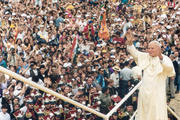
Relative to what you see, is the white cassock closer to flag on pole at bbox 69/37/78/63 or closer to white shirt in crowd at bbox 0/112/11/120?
white shirt in crowd at bbox 0/112/11/120

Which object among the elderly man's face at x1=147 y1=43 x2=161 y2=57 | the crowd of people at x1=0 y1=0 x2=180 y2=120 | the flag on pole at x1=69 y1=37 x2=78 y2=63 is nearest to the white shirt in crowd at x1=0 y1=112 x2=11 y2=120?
the crowd of people at x1=0 y1=0 x2=180 y2=120

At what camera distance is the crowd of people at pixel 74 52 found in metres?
8.01

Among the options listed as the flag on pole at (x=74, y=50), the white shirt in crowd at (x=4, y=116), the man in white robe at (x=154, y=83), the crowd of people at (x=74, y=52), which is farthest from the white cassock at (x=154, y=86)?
the flag on pole at (x=74, y=50)

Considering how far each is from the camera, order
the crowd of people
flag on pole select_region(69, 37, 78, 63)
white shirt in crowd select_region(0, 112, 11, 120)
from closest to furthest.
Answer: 1. white shirt in crowd select_region(0, 112, 11, 120)
2. the crowd of people
3. flag on pole select_region(69, 37, 78, 63)

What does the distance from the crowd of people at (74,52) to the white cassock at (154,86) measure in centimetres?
25

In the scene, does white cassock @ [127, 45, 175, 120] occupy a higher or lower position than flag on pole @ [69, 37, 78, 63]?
higher

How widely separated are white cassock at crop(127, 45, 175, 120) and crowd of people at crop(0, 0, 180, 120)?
0.25 m

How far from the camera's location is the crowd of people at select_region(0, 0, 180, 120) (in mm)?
8008

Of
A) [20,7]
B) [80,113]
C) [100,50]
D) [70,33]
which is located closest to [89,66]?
[100,50]

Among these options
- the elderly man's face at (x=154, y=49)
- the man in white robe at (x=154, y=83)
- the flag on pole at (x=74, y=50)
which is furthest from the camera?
the flag on pole at (x=74, y=50)

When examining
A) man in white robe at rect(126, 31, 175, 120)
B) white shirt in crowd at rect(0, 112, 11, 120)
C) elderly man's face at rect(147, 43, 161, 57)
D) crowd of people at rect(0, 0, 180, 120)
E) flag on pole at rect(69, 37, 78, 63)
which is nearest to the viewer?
elderly man's face at rect(147, 43, 161, 57)

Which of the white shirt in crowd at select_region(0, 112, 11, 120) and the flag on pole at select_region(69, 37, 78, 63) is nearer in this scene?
the white shirt in crowd at select_region(0, 112, 11, 120)

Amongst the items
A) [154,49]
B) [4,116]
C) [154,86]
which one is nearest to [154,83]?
[154,86]

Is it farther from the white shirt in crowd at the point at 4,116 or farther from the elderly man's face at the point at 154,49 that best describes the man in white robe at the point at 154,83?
the white shirt in crowd at the point at 4,116
